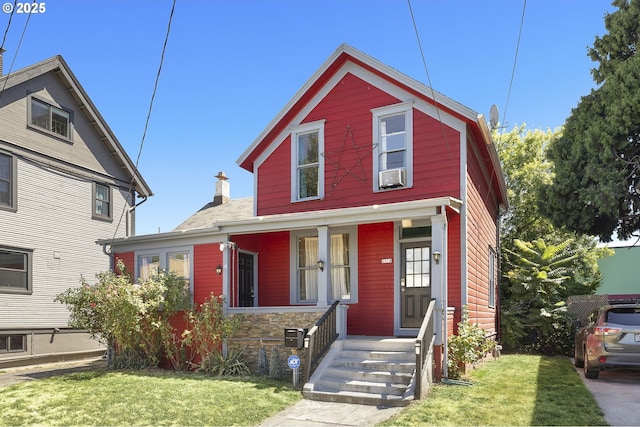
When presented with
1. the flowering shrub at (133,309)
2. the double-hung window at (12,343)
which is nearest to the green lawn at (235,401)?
the flowering shrub at (133,309)

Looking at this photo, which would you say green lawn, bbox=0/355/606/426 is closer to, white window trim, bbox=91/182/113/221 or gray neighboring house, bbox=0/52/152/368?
gray neighboring house, bbox=0/52/152/368

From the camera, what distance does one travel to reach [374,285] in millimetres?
13234

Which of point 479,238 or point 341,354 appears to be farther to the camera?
point 479,238

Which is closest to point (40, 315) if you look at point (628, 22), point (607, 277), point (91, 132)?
point (91, 132)

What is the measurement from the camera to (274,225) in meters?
13.1

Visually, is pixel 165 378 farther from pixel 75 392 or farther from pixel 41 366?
pixel 41 366

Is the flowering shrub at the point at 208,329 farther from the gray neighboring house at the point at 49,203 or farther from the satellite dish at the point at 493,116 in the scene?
the satellite dish at the point at 493,116

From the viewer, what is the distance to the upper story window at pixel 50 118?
58.2ft

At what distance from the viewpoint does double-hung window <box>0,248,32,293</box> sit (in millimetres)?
16250

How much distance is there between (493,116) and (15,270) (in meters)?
14.5

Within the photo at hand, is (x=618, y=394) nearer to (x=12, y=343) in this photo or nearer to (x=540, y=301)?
(x=540, y=301)

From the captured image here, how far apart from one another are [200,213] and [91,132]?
5239 mm

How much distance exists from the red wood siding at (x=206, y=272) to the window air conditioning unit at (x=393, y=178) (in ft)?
14.5

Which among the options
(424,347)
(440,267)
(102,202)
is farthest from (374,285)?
(102,202)
